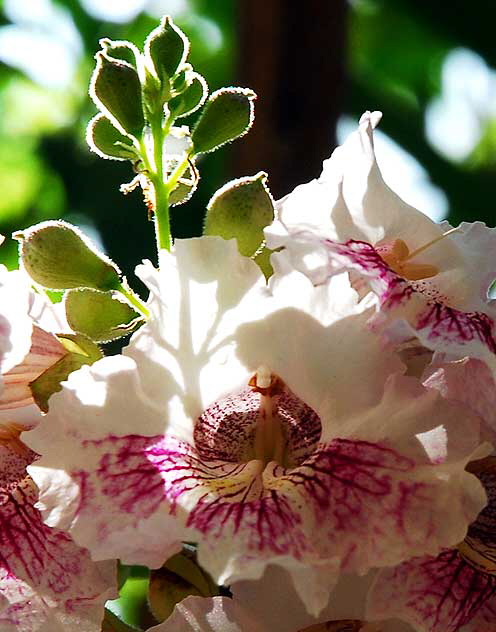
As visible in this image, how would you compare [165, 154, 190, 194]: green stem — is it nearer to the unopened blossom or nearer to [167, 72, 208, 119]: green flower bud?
[167, 72, 208, 119]: green flower bud

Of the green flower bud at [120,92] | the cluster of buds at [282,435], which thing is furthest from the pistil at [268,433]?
the green flower bud at [120,92]

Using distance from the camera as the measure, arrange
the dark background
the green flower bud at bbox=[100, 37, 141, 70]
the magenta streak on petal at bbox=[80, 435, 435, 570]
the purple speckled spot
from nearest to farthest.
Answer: the magenta streak on petal at bbox=[80, 435, 435, 570], the purple speckled spot, the green flower bud at bbox=[100, 37, 141, 70], the dark background

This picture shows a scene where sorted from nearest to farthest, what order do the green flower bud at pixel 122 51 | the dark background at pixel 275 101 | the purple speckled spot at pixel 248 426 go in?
the purple speckled spot at pixel 248 426, the green flower bud at pixel 122 51, the dark background at pixel 275 101

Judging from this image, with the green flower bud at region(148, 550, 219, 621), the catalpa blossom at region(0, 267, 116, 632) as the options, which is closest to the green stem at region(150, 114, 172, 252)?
the catalpa blossom at region(0, 267, 116, 632)

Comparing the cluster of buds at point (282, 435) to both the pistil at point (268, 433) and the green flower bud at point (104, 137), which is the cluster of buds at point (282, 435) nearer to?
the pistil at point (268, 433)

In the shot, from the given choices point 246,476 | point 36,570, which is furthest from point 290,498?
point 36,570

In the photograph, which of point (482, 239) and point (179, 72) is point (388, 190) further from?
point (179, 72)
